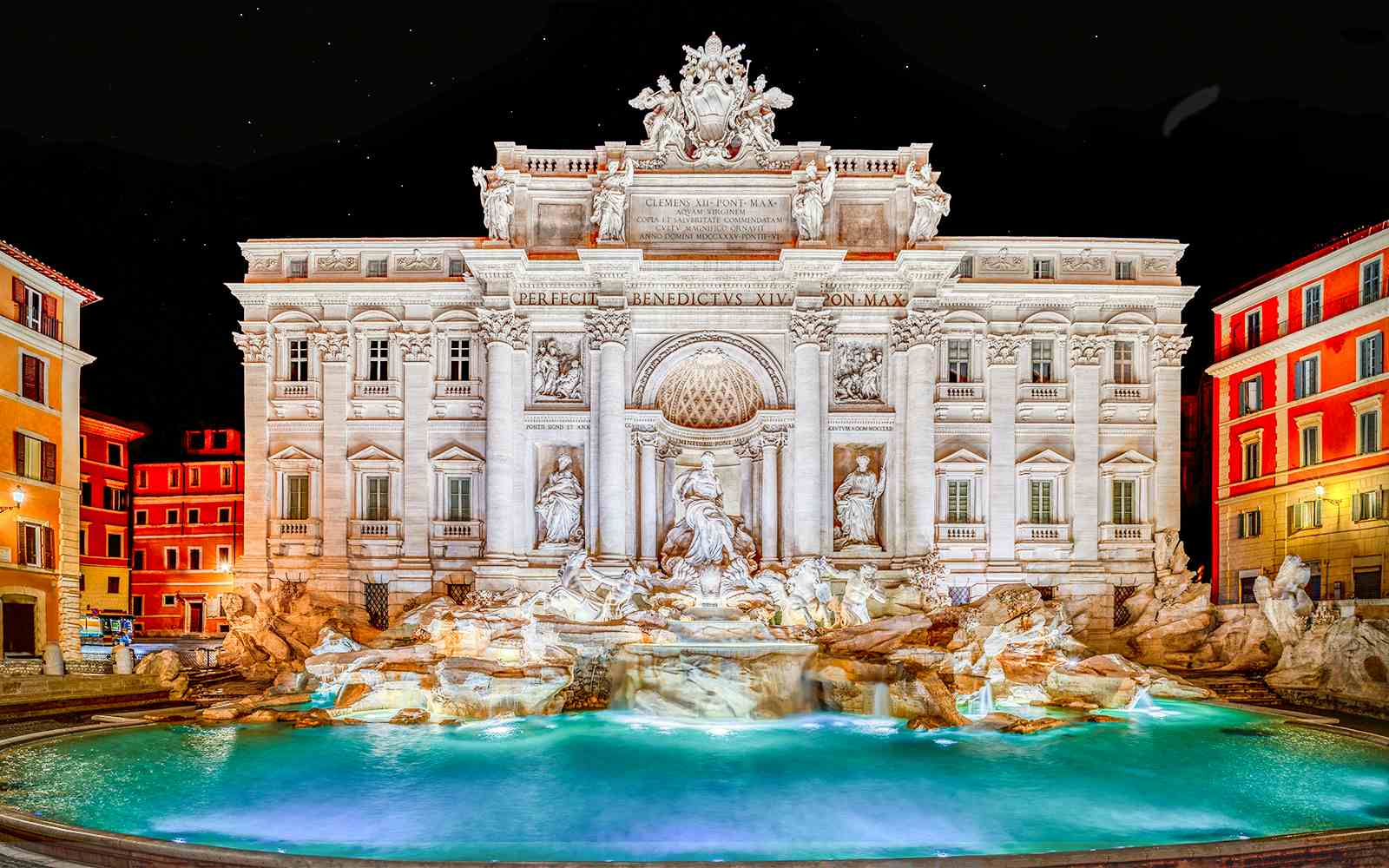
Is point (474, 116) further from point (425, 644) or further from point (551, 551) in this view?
point (425, 644)

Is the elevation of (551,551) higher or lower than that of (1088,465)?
lower

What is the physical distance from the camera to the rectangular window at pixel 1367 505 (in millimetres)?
30234

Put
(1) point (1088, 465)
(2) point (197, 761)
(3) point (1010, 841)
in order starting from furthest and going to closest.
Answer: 1. (1) point (1088, 465)
2. (2) point (197, 761)
3. (3) point (1010, 841)

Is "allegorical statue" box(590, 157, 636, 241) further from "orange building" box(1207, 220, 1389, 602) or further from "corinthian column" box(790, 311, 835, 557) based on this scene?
"orange building" box(1207, 220, 1389, 602)

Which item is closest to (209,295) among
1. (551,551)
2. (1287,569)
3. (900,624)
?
(551,551)

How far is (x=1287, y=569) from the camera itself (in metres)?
26.9

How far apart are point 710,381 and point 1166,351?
45.6 ft

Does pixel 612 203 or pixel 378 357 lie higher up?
pixel 612 203

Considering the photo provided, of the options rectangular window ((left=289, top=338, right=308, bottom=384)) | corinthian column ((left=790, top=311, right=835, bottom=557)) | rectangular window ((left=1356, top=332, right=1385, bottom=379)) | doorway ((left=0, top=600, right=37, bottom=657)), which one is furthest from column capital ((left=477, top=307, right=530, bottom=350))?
rectangular window ((left=1356, top=332, right=1385, bottom=379))

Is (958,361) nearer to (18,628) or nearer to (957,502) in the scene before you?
(957,502)

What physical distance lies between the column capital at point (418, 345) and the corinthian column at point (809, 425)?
427 inches

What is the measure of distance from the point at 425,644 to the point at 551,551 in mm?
7056

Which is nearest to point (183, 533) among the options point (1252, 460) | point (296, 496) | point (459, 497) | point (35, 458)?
point (35, 458)

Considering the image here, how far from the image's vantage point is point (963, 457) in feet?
104
